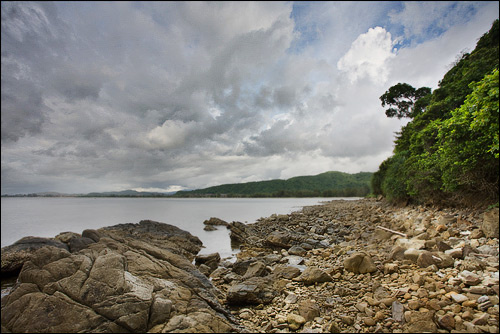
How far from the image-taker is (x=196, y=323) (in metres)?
4.68

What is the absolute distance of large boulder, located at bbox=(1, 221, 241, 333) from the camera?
4492 millimetres

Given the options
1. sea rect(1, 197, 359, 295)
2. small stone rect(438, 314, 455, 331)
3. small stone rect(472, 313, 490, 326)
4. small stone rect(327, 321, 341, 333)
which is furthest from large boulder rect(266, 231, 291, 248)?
small stone rect(472, 313, 490, 326)

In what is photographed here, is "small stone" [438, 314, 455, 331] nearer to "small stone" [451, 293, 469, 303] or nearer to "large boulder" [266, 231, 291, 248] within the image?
"small stone" [451, 293, 469, 303]

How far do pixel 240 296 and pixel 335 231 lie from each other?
43.2 feet

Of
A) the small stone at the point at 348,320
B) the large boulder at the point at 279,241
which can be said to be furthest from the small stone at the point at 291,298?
the large boulder at the point at 279,241

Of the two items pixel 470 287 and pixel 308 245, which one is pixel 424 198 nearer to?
pixel 308 245

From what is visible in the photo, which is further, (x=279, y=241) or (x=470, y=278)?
(x=279, y=241)

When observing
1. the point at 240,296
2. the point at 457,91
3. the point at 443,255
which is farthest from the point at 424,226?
the point at 457,91

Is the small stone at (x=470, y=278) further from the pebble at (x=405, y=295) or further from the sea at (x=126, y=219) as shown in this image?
the sea at (x=126, y=219)

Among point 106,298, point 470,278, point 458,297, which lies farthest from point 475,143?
point 106,298

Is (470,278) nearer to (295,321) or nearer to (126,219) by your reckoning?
(295,321)

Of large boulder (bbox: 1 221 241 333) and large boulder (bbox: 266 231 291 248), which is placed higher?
large boulder (bbox: 1 221 241 333)

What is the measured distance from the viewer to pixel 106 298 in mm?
4945

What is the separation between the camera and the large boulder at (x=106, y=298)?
4492 mm
